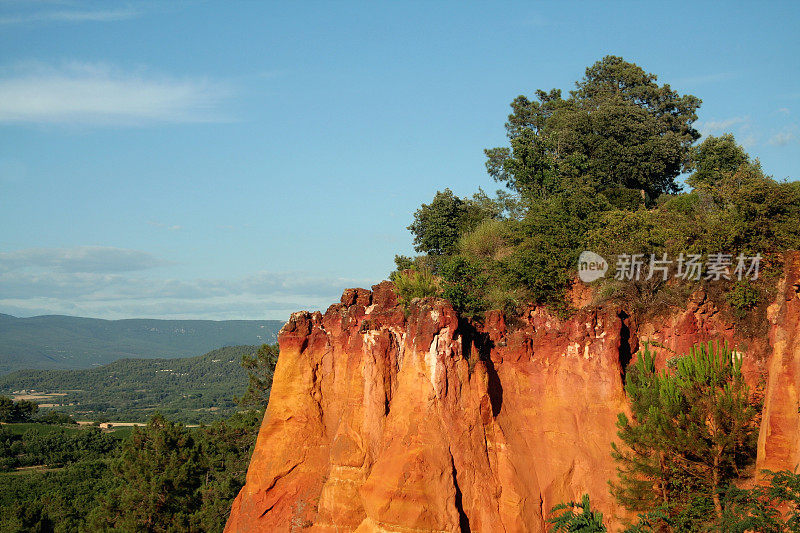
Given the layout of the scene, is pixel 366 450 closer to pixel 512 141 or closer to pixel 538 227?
pixel 538 227

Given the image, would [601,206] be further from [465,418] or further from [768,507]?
[768,507]

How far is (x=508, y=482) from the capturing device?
1867 centimetres

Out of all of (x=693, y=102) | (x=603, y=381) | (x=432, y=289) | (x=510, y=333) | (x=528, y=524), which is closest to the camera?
(x=528, y=524)

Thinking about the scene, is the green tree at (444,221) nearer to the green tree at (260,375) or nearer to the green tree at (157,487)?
the green tree at (260,375)

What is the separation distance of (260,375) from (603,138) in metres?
22.6

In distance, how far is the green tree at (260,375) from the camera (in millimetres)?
40219

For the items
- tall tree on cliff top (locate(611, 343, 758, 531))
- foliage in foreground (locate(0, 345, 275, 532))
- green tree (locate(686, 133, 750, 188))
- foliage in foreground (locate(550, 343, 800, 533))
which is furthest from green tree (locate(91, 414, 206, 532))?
green tree (locate(686, 133, 750, 188))

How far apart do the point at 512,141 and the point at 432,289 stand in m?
17.4

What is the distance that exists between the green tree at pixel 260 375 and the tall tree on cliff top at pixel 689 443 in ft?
80.9

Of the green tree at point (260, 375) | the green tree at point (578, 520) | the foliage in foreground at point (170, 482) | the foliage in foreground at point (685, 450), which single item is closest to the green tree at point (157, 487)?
the foliage in foreground at point (170, 482)

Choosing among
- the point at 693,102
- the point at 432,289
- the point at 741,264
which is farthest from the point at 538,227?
the point at 693,102

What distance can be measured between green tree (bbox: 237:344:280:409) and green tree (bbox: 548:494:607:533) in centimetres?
2408

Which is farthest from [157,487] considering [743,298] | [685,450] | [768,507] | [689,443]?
[768,507]

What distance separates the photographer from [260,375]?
41.0m
